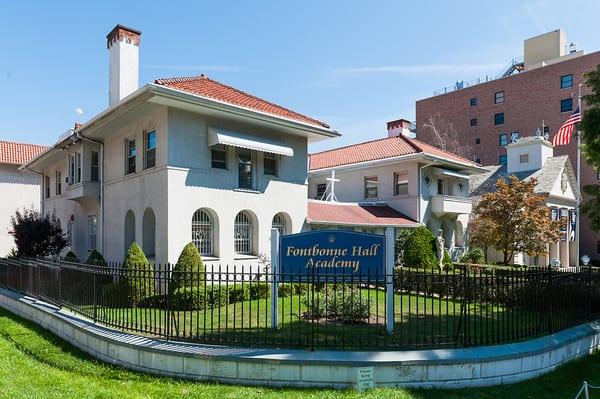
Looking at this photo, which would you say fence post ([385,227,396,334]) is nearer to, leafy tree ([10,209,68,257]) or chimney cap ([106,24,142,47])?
chimney cap ([106,24,142,47])

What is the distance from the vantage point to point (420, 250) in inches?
778

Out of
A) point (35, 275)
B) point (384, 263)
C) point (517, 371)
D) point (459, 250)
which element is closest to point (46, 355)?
point (35, 275)

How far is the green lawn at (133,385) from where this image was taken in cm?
588

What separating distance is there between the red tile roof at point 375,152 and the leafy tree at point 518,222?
363cm

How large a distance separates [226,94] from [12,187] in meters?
23.3

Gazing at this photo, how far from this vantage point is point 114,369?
7.05m

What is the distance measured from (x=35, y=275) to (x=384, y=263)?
9829mm

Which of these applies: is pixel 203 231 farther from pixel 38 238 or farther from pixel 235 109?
pixel 38 238

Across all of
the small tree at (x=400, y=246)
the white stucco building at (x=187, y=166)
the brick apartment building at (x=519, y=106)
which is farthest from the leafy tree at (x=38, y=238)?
the brick apartment building at (x=519, y=106)

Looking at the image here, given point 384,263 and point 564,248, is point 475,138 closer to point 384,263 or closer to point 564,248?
point 564,248

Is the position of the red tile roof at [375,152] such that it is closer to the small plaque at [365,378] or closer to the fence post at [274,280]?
the fence post at [274,280]

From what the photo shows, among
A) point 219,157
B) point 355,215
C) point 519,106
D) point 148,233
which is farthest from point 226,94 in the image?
point 519,106

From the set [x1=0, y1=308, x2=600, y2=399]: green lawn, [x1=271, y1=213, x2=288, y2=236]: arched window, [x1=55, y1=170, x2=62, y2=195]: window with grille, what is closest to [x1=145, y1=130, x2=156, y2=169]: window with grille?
[x1=271, y1=213, x2=288, y2=236]: arched window

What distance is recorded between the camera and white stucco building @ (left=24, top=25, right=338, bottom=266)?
45.2 ft
